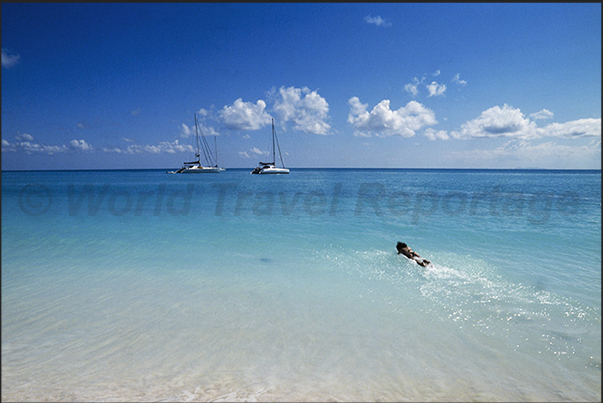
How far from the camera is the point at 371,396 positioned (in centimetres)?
450

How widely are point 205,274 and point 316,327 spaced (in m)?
4.79

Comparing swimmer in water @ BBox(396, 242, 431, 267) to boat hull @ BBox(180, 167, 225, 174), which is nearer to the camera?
swimmer in water @ BBox(396, 242, 431, 267)

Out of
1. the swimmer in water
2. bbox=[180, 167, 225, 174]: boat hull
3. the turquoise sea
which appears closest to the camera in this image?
the turquoise sea

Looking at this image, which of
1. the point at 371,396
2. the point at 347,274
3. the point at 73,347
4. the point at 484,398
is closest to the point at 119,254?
the point at 73,347

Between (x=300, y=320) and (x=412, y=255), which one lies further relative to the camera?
(x=412, y=255)

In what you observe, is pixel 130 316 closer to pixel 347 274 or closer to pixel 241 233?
pixel 347 274

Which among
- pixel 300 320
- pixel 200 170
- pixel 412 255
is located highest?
pixel 200 170
